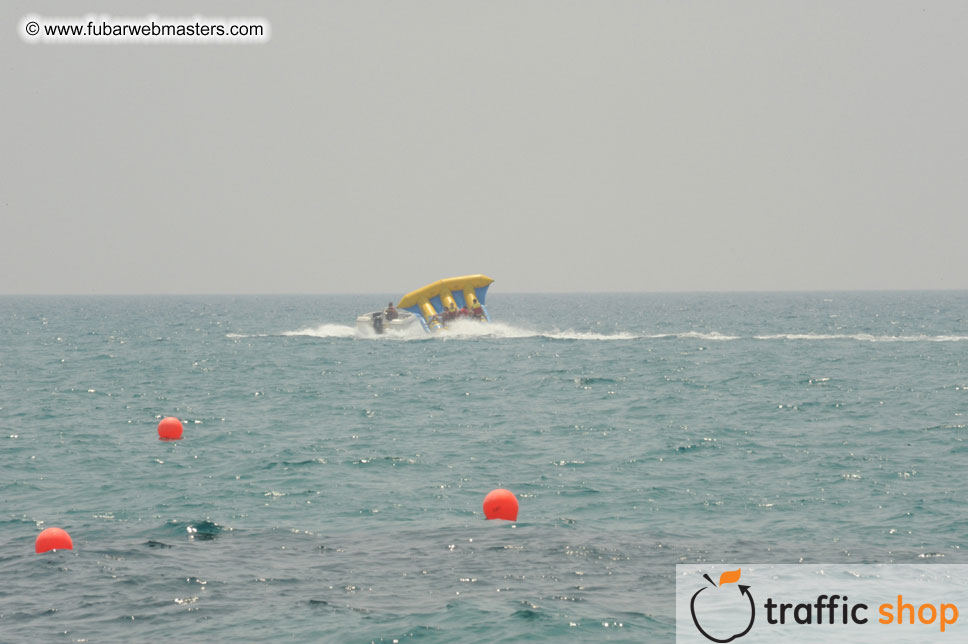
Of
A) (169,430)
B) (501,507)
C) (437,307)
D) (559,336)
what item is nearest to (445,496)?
(501,507)

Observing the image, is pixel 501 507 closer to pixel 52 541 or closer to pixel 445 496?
pixel 445 496

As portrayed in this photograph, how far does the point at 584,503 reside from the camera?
56.2 feet

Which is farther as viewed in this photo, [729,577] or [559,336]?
[559,336]

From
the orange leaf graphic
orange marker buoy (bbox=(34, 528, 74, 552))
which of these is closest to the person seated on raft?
orange marker buoy (bbox=(34, 528, 74, 552))

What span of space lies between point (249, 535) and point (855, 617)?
9.14m

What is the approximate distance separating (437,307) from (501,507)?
43875 millimetres

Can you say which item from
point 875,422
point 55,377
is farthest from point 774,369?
point 55,377

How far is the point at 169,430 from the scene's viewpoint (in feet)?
81.4

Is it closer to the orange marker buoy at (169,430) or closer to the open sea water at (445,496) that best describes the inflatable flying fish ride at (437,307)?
the open sea water at (445,496)

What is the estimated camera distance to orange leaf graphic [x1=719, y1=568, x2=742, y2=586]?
12508 millimetres

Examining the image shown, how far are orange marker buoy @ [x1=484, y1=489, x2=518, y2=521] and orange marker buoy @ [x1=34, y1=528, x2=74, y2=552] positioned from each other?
21.6ft

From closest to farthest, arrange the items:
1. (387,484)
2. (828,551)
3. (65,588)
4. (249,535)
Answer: (65,588)
(828,551)
(249,535)
(387,484)

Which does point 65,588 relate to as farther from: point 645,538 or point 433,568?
point 645,538

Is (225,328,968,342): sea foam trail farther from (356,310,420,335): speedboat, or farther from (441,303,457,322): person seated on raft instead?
(441,303,457,322): person seated on raft
